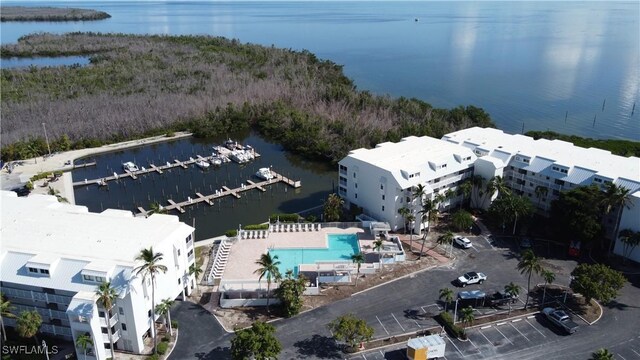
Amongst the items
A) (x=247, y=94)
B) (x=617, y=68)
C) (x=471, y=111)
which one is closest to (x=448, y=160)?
(x=471, y=111)

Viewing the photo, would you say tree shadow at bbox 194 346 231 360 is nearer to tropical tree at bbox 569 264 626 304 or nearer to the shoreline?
tropical tree at bbox 569 264 626 304

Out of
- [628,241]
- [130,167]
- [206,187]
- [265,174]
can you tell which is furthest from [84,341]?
[628,241]

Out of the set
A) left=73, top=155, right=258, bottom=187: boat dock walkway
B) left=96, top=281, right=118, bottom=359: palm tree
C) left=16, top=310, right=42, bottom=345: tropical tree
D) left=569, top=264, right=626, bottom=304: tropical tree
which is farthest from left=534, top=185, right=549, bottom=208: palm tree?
left=16, top=310, right=42, bottom=345: tropical tree

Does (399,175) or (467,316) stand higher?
(399,175)

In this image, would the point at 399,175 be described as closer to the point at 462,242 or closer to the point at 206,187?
the point at 462,242

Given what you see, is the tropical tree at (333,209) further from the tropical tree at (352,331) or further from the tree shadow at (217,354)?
the tree shadow at (217,354)

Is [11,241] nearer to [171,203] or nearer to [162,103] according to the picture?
[171,203]

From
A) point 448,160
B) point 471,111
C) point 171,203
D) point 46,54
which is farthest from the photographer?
point 46,54
